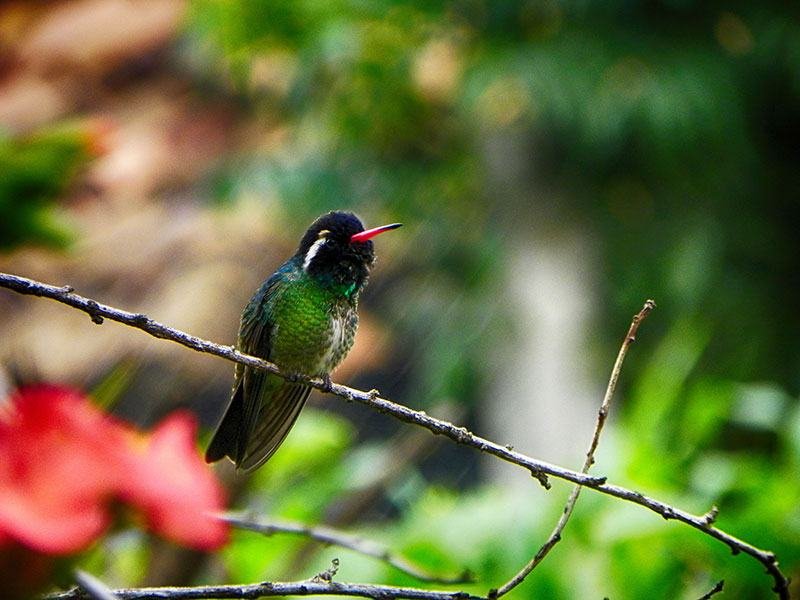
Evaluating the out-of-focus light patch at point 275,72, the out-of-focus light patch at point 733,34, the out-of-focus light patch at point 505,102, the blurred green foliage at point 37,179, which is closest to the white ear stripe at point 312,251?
the blurred green foliage at point 37,179

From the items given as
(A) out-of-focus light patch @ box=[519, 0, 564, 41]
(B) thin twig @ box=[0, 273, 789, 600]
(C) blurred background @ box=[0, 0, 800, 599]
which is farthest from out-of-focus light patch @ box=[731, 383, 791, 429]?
(A) out-of-focus light patch @ box=[519, 0, 564, 41]

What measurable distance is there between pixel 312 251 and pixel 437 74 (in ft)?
19.9

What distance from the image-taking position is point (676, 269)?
5.31 meters

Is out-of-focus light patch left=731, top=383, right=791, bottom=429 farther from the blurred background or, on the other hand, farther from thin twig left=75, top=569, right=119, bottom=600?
thin twig left=75, top=569, right=119, bottom=600

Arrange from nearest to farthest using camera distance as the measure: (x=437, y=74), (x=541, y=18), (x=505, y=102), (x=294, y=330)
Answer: (x=294, y=330), (x=541, y=18), (x=505, y=102), (x=437, y=74)

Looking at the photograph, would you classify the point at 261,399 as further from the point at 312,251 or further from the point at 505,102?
the point at 505,102

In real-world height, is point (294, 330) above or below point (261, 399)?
above

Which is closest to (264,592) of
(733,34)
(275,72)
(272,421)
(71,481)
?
(272,421)

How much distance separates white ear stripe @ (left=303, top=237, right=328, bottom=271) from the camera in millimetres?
994

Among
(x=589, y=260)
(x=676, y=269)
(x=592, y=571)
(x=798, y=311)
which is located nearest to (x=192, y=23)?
(x=589, y=260)

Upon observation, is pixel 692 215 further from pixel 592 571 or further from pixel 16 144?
pixel 16 144

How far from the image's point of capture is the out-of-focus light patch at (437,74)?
6344 millimetres

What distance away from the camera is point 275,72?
23.1ft

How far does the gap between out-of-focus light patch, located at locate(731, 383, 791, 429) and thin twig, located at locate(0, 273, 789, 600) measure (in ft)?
7.69
